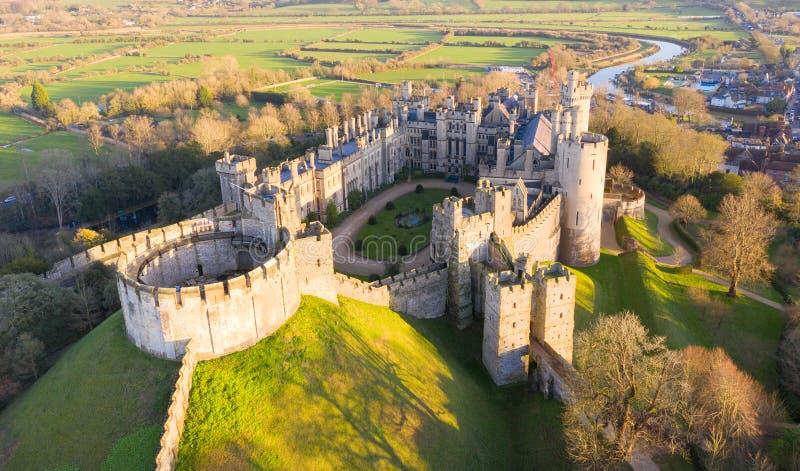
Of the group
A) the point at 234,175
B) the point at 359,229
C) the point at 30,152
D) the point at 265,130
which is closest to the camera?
the point at 234,175

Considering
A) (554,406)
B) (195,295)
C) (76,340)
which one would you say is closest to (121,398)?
(195,295)

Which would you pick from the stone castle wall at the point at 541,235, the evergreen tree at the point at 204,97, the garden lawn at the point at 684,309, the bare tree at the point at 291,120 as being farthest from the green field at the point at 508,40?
the garden lawn at the point at 684,309

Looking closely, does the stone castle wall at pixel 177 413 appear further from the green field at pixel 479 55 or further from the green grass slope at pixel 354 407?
the green field at pixel 479 55

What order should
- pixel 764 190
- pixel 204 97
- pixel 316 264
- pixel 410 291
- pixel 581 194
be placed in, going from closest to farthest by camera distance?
pixel 316 264, pixel 410 291, pixel 581 194, pixel 764 190, pixel 204 97

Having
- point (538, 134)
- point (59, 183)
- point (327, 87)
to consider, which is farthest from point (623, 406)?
point (327, 87)

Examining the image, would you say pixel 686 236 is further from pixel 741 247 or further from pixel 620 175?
pixel 741 247

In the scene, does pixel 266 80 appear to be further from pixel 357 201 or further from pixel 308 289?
pixel 308 289
